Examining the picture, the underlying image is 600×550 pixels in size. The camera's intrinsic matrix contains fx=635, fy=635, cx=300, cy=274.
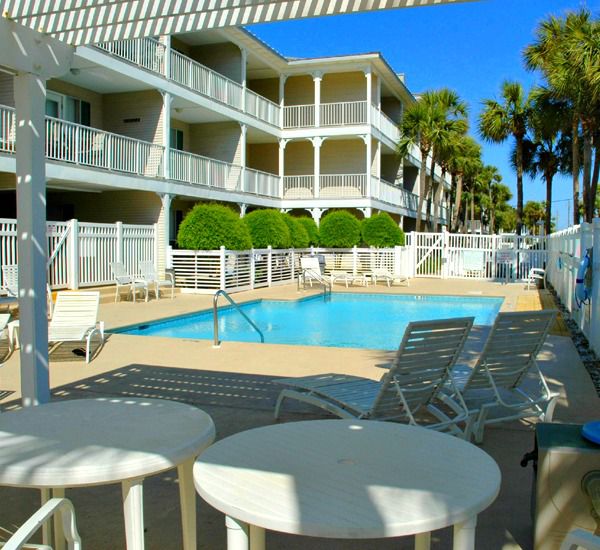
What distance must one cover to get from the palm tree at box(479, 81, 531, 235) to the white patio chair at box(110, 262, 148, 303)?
2167cm

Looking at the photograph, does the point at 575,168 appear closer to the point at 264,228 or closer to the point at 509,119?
the point at 509,119

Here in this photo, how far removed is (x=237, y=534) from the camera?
194 centimetres

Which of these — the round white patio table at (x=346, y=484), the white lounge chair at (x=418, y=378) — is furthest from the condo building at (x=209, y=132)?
the round white patio table at (x=346, y=484)

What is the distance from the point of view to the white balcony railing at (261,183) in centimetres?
2497

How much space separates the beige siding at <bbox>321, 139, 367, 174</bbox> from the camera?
97.0 ft

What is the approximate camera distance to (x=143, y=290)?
16.9 m

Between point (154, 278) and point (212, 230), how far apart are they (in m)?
2.01

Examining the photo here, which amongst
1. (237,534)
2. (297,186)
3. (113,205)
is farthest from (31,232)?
(297,186)

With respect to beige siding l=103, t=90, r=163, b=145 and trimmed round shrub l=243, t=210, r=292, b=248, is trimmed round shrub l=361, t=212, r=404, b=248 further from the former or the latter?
beige siding l=103, t=90, r=163, b=145

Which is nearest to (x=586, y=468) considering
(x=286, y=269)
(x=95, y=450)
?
(x=95, y=450)

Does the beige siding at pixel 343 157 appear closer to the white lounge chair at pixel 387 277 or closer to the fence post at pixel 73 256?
the white lounge chair at pixel 387 277

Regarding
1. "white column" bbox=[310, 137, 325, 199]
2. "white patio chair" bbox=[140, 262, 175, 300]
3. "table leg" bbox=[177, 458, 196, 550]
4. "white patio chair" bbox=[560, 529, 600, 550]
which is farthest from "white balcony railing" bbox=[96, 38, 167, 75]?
"white patio chair" bbox=[560, 529, 600, 550]

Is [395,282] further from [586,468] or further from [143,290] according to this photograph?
[586,468]

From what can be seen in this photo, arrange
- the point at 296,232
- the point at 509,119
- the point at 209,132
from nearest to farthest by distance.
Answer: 1. the point at 296,232
2. the point at 209,132
3. the point at 509,119
